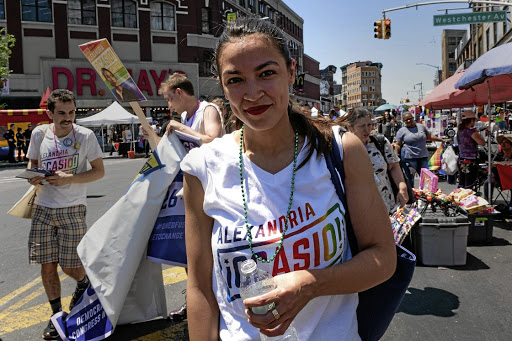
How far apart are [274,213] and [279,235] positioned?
78 millimetres

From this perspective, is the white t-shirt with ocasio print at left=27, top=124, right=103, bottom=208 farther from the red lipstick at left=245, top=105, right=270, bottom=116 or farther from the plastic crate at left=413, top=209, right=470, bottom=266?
the plastic crate at left=413, top=209, right=470, bottom=266

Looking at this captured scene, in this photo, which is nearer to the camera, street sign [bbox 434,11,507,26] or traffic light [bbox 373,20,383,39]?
street sign [bbox 434,11,507,26]

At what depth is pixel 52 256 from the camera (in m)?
3.93

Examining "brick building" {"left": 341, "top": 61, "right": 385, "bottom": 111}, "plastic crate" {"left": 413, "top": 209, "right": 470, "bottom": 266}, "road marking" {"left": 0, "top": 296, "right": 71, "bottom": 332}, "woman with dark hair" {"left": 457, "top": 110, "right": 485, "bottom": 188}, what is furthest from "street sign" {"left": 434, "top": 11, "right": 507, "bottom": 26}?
"brick building" {"left": 341, "top": 61, "right": 385, "bottom": 111}

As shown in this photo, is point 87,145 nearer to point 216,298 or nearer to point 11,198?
point 216,298

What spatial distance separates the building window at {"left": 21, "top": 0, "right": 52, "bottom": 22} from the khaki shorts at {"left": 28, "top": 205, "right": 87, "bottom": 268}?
33987 millimetres

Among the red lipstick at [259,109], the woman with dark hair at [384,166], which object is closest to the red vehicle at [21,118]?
the woman with dark hair at [384,166]

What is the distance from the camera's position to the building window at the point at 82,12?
3406 cm

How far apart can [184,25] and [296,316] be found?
39268 millimetres

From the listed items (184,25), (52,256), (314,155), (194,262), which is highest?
(184,25)

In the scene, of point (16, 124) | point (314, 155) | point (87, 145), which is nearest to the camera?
point (314, 155)

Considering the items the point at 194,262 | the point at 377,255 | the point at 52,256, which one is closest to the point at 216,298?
the point at 194,262

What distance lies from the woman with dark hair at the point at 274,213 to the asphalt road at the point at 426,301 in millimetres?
2286

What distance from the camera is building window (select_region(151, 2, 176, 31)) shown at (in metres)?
37.2
